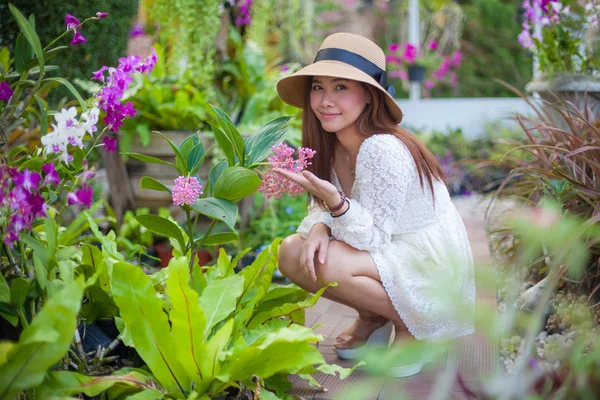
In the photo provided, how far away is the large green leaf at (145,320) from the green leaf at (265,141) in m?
0.55

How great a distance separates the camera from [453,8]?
9.84 meters

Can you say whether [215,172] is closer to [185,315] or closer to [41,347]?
[185,315]

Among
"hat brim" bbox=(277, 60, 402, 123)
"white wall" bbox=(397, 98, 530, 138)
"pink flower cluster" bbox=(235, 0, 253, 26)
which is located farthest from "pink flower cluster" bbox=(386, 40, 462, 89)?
"hat brim" bbox=(277, 60, 402, 123)

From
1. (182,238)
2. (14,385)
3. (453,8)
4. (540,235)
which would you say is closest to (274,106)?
(182,238)

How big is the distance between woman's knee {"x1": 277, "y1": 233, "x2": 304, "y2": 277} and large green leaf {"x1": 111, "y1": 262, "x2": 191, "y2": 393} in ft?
2.37

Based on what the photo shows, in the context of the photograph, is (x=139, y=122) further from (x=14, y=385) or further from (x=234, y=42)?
(x=14, y=385)

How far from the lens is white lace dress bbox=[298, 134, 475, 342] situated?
2395mm

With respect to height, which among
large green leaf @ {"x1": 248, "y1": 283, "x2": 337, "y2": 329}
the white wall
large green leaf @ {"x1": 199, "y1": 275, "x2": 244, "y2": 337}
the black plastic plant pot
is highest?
large green leaf @ {"x1": 199, "y1": 275, "x2": 244, "y2": 337}

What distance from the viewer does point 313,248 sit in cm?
238

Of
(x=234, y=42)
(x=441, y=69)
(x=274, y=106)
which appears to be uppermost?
(x=234, y=42)

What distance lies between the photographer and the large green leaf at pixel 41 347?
162 centimetres

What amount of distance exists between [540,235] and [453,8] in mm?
9550

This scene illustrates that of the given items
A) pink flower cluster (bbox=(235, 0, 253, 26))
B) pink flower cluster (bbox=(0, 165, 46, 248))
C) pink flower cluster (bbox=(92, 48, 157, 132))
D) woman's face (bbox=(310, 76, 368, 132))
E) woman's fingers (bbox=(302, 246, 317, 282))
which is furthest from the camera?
pink flower cluster (bbox=(235, 0, 253, 26))

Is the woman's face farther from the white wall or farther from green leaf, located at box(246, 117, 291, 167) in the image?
the white wall
